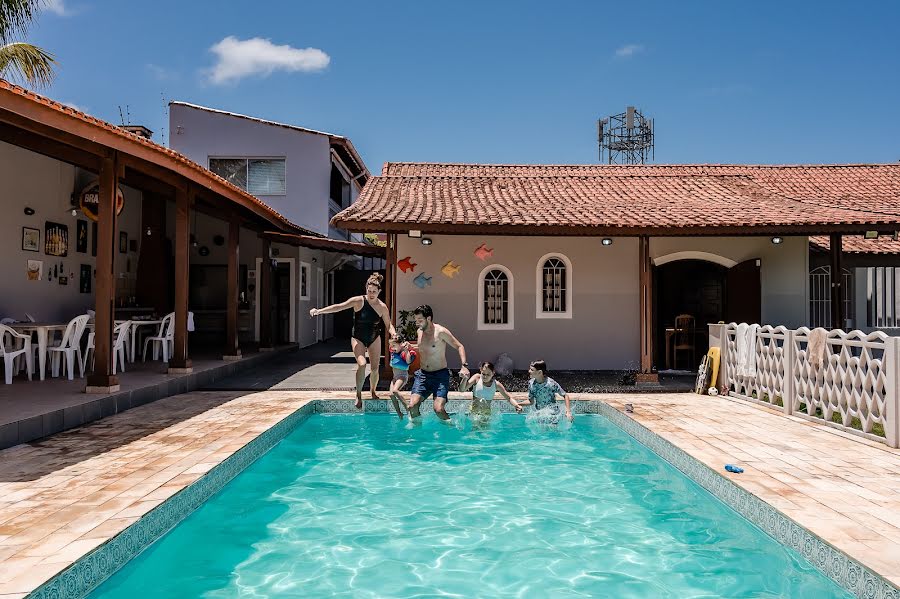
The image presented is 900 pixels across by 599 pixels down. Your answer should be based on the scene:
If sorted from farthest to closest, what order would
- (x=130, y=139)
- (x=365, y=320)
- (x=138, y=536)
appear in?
(x=365, y=320)
(x=130, y=139)
(x=138, y=536)

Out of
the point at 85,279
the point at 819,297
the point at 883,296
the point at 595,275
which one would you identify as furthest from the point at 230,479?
the point at 883,296

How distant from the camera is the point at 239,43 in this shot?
5150 cm

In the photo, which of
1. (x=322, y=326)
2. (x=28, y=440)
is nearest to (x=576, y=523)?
(x=28, y=440)

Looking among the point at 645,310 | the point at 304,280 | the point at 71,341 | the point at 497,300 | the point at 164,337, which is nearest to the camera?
the point at 71,341

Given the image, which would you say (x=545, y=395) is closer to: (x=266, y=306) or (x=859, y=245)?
(x=266, y=306)

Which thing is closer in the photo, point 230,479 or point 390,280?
point 230,479

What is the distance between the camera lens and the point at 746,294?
1237cm

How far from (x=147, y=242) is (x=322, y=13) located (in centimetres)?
706

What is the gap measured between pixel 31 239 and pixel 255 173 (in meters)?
9.09

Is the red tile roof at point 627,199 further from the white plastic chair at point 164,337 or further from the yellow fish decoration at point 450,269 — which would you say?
the white plastic chair at point 164,337

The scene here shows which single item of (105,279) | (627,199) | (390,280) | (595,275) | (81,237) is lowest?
(105,279)

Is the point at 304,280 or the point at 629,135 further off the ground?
the point at 629,135

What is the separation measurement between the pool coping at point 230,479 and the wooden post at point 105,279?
264 cm

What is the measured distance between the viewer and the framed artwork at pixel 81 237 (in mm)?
12039
